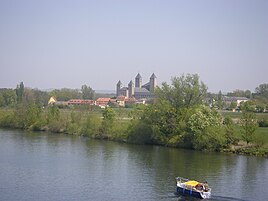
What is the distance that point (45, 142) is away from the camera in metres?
63.5

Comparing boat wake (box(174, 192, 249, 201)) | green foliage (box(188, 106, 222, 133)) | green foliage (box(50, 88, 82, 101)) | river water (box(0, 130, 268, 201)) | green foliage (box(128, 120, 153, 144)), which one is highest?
green foliage (box(50, 88, 82, 101))

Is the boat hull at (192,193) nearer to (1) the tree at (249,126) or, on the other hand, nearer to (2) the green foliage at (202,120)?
(1) the tree at (249,126)

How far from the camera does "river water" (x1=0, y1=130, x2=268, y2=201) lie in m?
33.9

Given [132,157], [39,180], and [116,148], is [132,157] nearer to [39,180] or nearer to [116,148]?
[116,148]

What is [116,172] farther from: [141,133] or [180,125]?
[141,133]

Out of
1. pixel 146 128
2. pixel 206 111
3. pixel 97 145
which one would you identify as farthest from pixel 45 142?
pixel 206 111

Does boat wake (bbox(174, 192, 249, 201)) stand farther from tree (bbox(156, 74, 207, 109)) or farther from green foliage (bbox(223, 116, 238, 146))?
tree (bbox(156, 74, 207, 109))

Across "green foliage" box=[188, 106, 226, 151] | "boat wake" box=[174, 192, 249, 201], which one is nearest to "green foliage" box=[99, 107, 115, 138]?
"green foliage" box=[188, 106, 226, 151]

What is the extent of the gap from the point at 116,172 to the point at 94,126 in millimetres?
31781

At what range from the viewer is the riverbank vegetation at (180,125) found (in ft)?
186

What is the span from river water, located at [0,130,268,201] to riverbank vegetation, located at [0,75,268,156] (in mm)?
3011

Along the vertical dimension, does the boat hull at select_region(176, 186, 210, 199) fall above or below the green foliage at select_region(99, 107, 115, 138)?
below

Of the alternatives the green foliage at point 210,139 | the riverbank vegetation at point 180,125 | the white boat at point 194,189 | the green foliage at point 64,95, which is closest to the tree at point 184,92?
the riverbank vegetation at point 180,125

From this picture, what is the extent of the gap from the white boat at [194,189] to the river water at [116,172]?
673 millimetres
